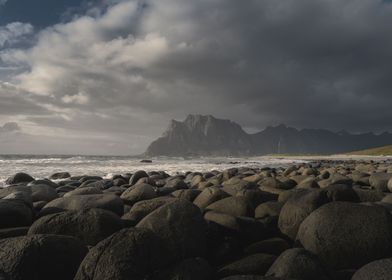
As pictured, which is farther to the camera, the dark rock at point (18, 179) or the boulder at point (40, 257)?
Result: the dark rock at point (18, 179)

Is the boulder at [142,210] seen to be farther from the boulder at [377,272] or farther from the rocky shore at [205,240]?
the boulder at [377,272]

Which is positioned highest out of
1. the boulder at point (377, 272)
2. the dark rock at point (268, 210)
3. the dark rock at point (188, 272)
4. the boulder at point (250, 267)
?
the dark rock at point (268, 210)

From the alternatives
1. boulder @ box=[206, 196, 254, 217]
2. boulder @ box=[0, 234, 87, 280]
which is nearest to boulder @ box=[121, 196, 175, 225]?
boulder @ box=[206, 196, 254, 217]

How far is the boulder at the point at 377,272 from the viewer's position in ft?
9.89

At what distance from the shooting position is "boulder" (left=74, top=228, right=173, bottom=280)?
3346 mm

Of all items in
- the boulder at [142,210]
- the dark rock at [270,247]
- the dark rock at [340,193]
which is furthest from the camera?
the dark rock at [340,193]

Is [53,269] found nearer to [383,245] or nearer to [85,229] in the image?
[85,229]

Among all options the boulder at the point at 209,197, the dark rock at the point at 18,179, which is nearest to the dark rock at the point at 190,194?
the boulder at the point at 209,197

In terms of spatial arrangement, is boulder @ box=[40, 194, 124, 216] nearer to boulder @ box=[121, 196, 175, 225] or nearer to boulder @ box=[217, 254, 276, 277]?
boulder @ box=[121, 196, 175, 225]

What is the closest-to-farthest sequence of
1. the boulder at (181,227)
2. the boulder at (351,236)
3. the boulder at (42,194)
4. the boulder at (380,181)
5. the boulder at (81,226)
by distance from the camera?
the boulder at (351,236) → the boulder at (181,227) → the boulder at (81,226) → the boulder at (42,194) → the boulder at (380,181)

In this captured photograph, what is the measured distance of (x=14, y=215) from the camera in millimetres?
5508

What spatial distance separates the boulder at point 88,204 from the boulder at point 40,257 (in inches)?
102

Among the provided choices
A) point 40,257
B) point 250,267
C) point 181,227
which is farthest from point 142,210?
point 250,267

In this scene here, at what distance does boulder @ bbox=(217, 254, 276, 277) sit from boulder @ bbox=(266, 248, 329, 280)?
1.23 feet
